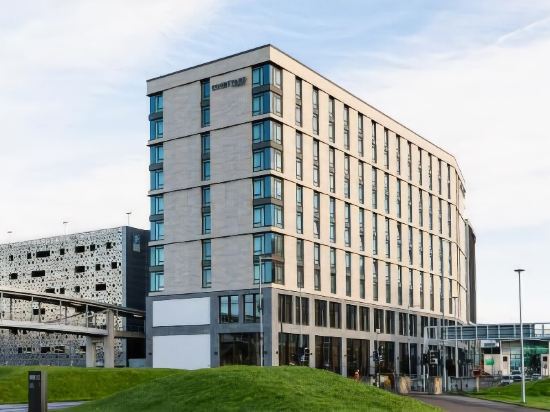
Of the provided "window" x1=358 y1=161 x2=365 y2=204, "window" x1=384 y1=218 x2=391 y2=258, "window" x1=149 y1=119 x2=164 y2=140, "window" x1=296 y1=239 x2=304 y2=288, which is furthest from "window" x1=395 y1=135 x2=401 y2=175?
"window" x1=149 y1=119 x2=164 y2=140

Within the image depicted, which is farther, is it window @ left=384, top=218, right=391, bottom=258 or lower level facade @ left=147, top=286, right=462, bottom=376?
window @ left=384, top=218, right=391, bottom=258

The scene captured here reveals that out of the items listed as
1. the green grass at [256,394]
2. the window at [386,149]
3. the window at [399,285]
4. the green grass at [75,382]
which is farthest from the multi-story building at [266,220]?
the green grass at [256,394]

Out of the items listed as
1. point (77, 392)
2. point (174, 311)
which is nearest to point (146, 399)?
point (77, 392)

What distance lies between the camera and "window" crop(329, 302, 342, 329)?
104000 millimetres

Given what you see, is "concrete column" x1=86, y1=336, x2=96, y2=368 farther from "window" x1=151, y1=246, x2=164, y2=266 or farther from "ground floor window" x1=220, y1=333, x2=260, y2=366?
"ground floor window" x1=220, y1=333, x2=260, y2=366

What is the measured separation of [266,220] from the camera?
94125 mm

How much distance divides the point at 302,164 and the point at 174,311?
73.5ft

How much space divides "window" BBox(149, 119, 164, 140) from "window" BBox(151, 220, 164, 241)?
1041 cm

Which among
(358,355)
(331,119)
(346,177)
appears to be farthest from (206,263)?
(358,355)

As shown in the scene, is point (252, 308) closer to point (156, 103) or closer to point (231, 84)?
point (231, 84)

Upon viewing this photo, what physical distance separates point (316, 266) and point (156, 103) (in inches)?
1107

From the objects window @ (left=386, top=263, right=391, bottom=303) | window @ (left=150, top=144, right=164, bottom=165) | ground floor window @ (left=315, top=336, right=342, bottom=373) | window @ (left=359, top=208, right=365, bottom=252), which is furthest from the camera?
window @ (left=386, top=263, right=391, bottom=303)

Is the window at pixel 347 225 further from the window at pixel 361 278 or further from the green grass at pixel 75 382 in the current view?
the green grass at pixel 75 382

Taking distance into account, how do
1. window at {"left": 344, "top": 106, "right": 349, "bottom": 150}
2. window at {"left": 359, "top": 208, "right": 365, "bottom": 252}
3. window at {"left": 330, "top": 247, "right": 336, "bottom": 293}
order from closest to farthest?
window at {"left": 330, "top": 247, "right": 336, "bottom": 293}, window at {"left": 344, "top": 106, "right": 349, "bottom": 150}, window at {"left": 359, "top": 208, "right": 365, "bottom": 252}
